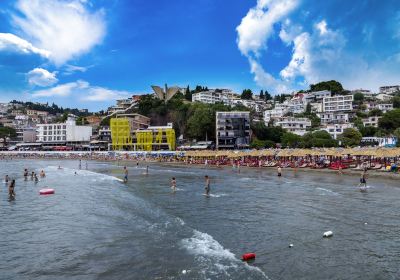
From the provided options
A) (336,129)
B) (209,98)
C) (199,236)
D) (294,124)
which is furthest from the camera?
(209,98)

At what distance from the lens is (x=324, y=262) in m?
13.2

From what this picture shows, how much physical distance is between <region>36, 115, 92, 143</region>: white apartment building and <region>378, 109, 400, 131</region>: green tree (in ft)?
339

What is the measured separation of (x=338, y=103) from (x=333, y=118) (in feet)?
58.2

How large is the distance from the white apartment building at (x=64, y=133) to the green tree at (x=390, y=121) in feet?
339

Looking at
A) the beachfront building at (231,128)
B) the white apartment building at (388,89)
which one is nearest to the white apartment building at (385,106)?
the white apartment building at (388,89)

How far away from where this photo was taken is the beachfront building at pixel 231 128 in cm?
10994

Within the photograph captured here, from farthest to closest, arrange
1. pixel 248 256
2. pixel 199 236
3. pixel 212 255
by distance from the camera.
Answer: pixel 199 236 → pixel 212 255 → pixel 248 256

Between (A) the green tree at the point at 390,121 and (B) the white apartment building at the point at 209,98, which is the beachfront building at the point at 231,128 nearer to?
(A) the green tree at the point at 390,121

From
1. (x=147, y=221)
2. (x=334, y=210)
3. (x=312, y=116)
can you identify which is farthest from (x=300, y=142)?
(x=147, y=221)

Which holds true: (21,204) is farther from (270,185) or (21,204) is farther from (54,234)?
(270,185)

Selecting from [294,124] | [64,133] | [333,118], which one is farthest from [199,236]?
[64,133]

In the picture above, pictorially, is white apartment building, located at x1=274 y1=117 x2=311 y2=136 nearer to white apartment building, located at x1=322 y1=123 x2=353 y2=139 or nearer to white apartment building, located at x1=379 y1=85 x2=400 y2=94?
white apartment building, located at x1=322 y1=123 x2=353 y2=139

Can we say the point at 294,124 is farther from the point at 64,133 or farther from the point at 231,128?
the point at 64,133

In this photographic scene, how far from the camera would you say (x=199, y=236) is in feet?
54.1
